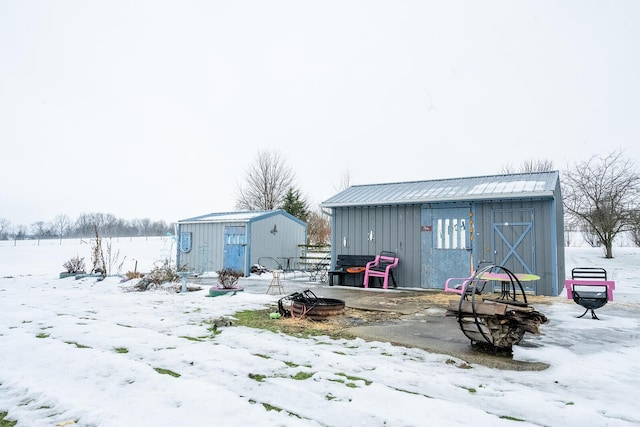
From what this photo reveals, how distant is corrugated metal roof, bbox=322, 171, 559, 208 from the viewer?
874 cm

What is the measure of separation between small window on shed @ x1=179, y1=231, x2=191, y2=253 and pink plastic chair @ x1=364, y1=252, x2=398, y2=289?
28.9ft

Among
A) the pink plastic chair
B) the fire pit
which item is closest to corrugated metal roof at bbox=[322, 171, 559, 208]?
the pink plastic chair

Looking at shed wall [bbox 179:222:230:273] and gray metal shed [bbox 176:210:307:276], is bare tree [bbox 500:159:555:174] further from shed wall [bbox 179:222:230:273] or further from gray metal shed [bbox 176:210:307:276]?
shed wall [bbox 179:222:230:273]

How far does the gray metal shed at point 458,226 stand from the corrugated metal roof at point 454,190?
0.07 feet

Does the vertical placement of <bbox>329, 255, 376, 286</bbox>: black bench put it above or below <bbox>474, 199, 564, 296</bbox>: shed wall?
below

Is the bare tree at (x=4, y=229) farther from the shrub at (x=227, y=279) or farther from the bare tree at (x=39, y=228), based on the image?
the shrub at (x=227, y=279)

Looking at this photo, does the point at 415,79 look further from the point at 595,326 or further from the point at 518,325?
the point at 518,325

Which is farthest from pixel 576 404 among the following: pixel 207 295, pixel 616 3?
pixel 616 3

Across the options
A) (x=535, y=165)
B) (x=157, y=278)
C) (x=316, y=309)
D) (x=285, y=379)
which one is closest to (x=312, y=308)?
(x=316, y=309)

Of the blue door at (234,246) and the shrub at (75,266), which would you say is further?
the blue door at (234,246)

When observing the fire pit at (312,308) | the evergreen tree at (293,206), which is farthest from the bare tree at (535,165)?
the fire pit at (312,308)

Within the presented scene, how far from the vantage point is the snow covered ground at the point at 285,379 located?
2367 millimetres

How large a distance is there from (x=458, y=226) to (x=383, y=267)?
2.36m

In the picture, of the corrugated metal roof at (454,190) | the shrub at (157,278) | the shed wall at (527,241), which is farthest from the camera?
the shrub at (157,278)
